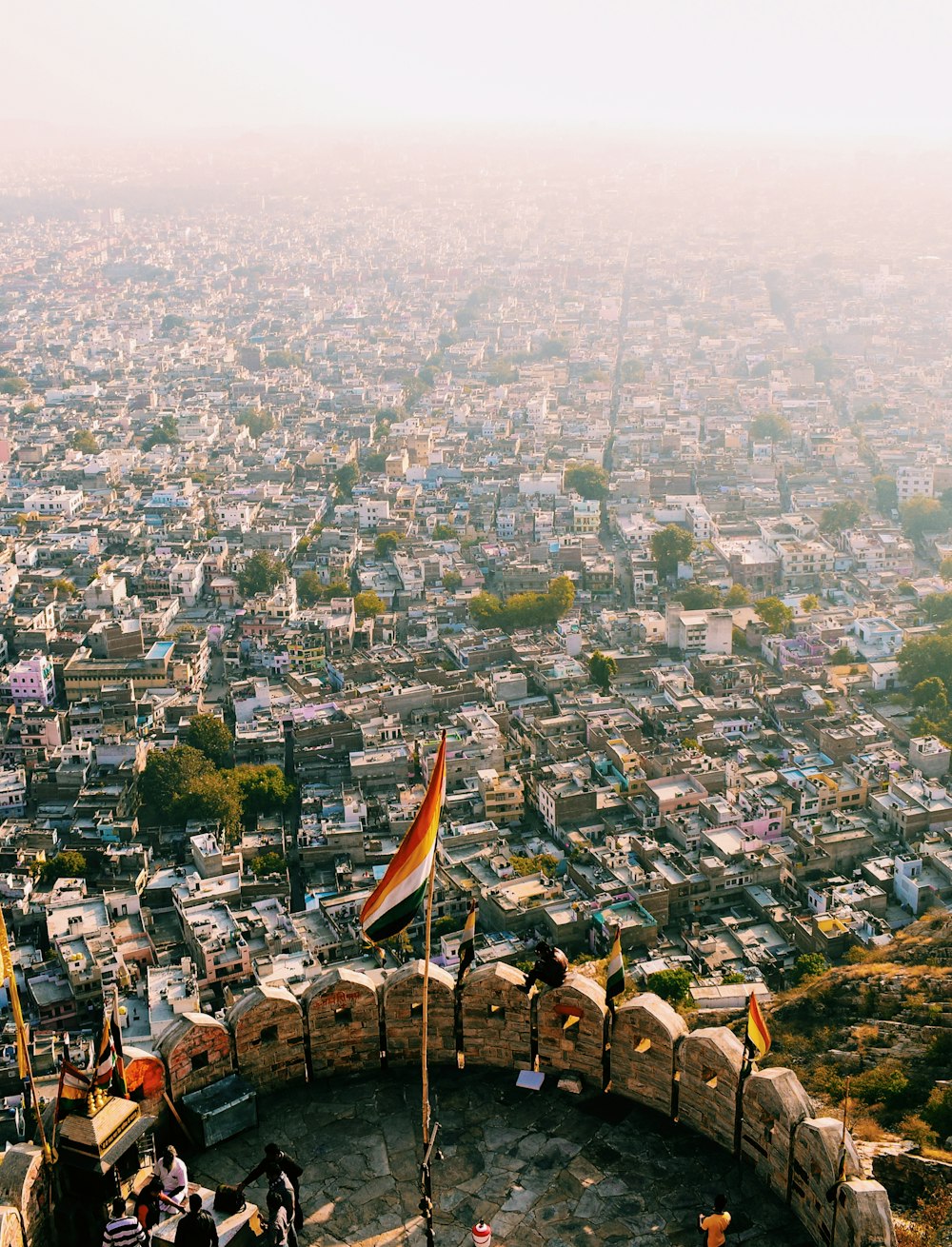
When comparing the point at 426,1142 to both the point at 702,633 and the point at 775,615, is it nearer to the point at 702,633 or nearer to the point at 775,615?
the point at 702,633

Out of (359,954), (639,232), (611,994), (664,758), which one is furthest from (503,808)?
(639,232)

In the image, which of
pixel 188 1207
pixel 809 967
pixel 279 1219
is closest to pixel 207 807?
pixel 809 967

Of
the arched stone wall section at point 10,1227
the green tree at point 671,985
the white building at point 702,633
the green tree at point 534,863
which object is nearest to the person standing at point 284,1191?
the arched stone wall section at point 10,1227

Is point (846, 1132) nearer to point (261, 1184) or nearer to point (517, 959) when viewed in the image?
point (261, 1184)

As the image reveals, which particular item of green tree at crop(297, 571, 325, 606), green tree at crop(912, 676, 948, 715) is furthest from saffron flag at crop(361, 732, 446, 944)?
green tree at crop(297, 571, 325, 606)

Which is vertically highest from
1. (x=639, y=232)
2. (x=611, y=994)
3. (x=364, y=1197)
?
(x=611, y=994)
